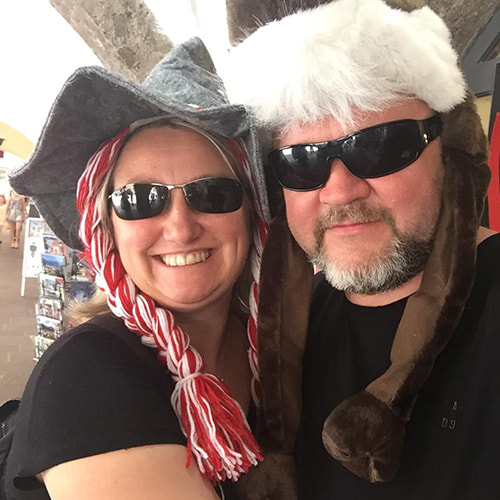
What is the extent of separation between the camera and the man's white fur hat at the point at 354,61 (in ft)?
3.31

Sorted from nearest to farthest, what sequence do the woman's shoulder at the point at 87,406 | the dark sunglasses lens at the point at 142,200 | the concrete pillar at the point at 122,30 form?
the woman's shoulder at the point at 87,406 < the dark sunglasses lens at the point at 142,200 < the concrete pillar at the point at 122,30

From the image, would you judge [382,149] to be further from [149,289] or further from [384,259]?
[149,289]

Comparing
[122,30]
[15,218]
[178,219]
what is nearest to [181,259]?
[178,219]

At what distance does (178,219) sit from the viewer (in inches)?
46.3

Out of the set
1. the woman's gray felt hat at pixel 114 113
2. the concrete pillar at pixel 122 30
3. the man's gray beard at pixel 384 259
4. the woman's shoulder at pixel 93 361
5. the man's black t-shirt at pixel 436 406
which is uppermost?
the concrete pillar at pixel 122 30

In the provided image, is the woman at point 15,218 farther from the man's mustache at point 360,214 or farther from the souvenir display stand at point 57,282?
the man's mustache at point 360,214

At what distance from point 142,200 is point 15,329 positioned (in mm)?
4744

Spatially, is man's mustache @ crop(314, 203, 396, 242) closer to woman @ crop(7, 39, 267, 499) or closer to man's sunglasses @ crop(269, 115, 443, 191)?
man's sunglasses @ crop(269, 115, 443, 191)

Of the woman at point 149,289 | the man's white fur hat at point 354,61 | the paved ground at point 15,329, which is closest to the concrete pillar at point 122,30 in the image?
the woman at point 149,289

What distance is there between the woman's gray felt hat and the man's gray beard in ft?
0.86

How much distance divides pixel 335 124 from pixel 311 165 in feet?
0.36

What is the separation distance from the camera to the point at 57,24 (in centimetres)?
432

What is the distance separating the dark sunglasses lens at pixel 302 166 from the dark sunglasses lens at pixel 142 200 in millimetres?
303

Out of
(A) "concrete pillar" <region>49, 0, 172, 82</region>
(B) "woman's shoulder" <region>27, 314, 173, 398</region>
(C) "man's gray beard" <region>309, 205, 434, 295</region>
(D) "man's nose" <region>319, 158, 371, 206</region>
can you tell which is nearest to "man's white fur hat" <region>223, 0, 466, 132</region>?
(D) "man's nose" <region>319, 158, 371, 206</region>
